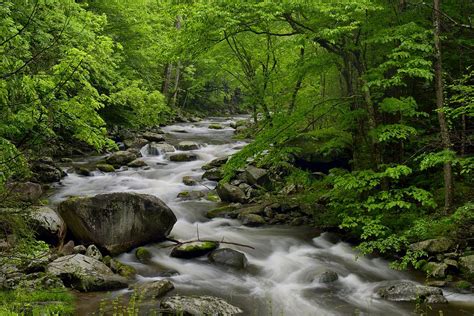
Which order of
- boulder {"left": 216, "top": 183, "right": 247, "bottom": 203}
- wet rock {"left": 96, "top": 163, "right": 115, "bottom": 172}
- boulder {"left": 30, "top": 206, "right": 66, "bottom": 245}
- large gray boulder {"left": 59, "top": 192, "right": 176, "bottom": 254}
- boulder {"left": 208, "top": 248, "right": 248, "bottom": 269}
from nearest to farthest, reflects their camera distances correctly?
boulder {"left": 30, "top": 206, "right": 66, "bottom": 245}, large gray boulder {"left": 59, "top": 192, "right": 176, "bottom": 254}, boulder {"left": 208, "top": 248, "right": 248, "bottom": 269}, boulder {"left": 216, "top": 183, "right": 247, "bottom": 203}, wet rock {"left": 96, "top": 163, "right": 115, "bottom": 172}

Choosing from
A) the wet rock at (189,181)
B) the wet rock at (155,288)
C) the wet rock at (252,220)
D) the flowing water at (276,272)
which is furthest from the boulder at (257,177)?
the wet rock at (155,288)

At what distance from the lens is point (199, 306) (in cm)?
703

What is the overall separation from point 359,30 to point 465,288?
20.5ft

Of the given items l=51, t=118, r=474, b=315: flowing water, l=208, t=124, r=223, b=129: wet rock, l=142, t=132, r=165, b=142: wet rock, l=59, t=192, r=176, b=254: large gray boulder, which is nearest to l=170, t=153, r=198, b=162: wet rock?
l=142, t=132, r=165, b=142: wet rock

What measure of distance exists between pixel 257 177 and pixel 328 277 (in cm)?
673

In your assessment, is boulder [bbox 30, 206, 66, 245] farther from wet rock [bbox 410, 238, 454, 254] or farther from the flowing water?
wet rock [bbox 410, 238, 454, 254]

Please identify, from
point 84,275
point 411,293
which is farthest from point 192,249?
point 411,293

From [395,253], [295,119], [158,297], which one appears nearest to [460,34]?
[295,119]

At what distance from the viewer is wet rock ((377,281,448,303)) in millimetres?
7598

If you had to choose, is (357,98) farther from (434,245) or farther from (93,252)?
(93,252)

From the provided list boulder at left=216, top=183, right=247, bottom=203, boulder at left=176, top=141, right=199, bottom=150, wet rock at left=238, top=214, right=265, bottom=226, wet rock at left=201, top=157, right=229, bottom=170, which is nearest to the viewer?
wet rock at left=238, top=214, right=265, bottom=226

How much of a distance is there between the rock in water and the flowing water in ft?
1.21

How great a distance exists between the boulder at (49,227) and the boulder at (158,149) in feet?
36.4

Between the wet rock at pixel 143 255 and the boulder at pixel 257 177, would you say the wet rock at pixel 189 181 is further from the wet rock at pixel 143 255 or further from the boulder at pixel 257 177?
the wet rock at pixel 143 255
